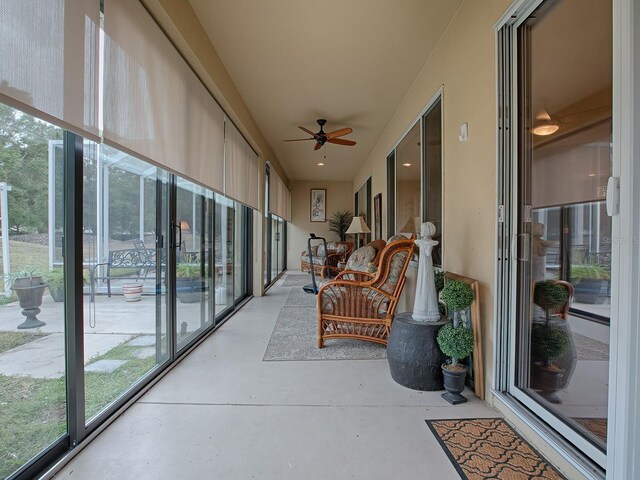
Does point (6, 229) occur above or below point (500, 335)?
above

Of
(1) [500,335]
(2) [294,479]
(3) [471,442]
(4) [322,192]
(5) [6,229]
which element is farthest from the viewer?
(4) [322,192]

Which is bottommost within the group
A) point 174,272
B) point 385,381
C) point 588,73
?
point 385,381

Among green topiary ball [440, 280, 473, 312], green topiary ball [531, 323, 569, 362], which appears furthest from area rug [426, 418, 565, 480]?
green topiary ball [440, 280, 473, 312]

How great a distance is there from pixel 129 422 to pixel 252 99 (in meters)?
3.46

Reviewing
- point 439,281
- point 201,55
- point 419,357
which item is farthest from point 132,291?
point 439,281

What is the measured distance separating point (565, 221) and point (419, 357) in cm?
117

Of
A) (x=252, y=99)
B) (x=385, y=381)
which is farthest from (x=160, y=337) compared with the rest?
(x=252, y=99)

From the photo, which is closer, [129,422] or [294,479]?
[294,479]

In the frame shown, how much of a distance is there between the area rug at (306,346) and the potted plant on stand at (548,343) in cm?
126

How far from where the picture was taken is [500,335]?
184cm

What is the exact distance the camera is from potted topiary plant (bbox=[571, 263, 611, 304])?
4.08 feet

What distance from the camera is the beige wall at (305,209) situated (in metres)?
9.40

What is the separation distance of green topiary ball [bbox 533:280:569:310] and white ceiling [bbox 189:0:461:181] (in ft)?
6.68

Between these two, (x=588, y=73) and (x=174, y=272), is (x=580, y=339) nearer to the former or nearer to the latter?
(x=588, y=73)
